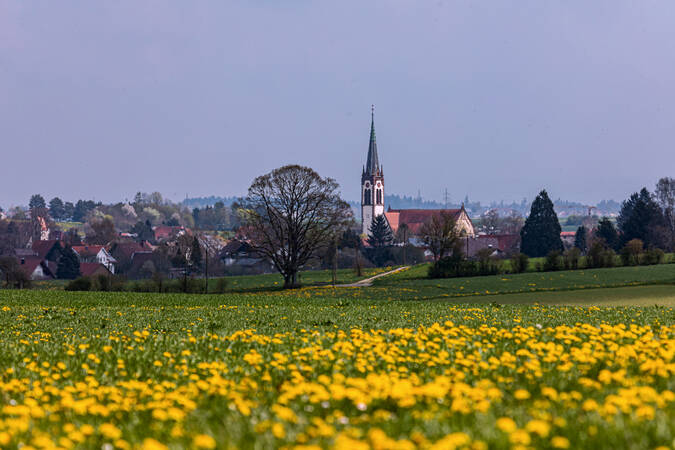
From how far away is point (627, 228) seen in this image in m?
107

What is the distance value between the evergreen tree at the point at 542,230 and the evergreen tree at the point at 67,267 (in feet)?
287

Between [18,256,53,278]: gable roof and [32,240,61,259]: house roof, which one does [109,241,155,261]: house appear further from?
[18,256,53,278]: gable roof

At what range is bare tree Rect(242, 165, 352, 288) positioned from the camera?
60.3 meters

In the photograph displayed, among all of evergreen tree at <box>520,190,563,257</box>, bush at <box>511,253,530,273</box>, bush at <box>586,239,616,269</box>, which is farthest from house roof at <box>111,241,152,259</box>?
bush at <box>586,239,616,269</box>

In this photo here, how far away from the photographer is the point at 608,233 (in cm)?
11106

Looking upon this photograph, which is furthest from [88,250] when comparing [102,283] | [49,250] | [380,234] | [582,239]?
[582,239]

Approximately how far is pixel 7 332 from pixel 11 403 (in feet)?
31.9

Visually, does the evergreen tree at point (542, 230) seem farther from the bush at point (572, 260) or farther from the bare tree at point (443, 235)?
the bush at point (572, 260)

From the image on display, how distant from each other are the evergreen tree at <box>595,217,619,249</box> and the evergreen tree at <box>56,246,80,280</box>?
99.6 meters

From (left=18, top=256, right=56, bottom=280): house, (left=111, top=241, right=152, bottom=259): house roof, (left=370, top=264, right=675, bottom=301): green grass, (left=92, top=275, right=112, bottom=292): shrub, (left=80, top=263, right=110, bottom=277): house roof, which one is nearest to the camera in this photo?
(left=370, top=264, right=675, bottom=301): green grass

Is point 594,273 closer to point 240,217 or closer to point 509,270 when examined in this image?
point 509,270

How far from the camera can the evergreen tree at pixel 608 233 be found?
358 ft

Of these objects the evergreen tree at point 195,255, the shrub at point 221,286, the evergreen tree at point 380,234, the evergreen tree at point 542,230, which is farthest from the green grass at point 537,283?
the evergreen tree at point 380,234

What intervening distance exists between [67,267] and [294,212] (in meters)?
80.3
